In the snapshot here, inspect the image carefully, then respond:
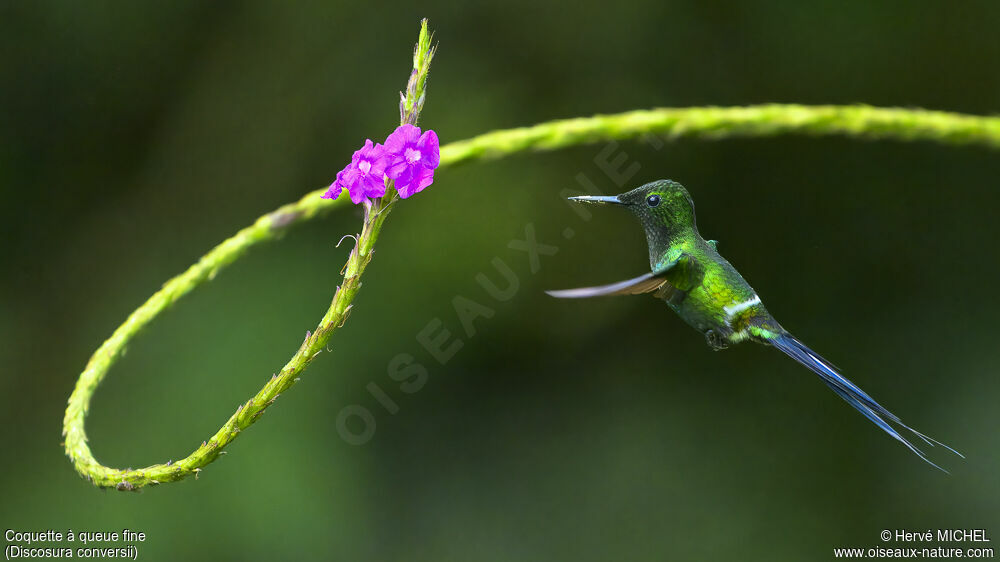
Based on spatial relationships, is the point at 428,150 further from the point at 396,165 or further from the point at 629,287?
the point at 629,287

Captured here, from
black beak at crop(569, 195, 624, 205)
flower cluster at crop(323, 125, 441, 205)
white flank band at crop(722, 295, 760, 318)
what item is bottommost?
white flank band at crop(722, 295, 760, 318)

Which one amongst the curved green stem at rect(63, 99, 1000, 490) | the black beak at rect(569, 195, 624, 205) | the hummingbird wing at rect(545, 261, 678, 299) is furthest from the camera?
the curved green stem at rect(63, 99, 1000, 490)

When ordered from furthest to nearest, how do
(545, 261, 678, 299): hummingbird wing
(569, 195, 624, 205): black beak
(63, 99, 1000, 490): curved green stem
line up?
(63, 99, 1000, 490): curved green stem → (569, 195, 624, 205): black beak → (545, 261, 678, 299): hummingbird wing

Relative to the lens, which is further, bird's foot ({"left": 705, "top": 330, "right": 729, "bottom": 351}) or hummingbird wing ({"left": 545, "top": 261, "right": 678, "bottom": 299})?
bird's foot ({"left": 705, "top": 330, "right": 729, "bottom": 351})

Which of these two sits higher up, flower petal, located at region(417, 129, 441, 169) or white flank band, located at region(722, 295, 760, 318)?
flower petal, located at region(417, 129, 441, 169)

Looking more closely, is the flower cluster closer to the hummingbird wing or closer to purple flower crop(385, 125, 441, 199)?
purple flower crop(385, 125, 441, 199)

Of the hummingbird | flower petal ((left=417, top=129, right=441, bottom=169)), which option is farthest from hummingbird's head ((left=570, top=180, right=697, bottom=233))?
flower petal ((left=417, top=129, right=441, bottom=169))

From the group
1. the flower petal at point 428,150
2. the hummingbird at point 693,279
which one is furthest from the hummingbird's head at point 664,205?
the flower petal at point 428,150
